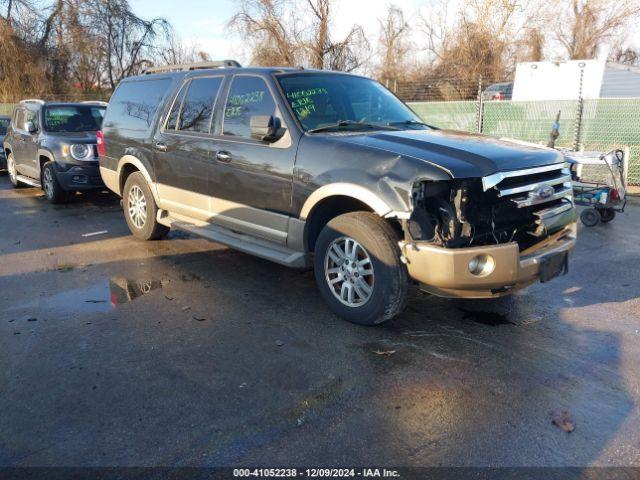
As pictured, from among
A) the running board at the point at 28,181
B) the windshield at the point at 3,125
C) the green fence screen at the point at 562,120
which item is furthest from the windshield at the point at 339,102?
the windshield at the point at 3,125

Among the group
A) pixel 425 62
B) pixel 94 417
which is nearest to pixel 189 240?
pixel 94 417

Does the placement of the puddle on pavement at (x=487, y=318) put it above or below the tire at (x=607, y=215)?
below

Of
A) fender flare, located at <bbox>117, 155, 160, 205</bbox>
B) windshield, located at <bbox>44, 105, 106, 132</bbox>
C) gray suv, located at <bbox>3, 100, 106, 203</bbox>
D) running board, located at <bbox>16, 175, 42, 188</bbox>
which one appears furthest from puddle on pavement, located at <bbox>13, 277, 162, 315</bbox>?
running board, located at <bbox>16, 175, 42, 188</bbox>

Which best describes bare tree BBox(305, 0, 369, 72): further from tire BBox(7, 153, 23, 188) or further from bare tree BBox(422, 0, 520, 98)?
tire BBox(7, 153, 23, 188)

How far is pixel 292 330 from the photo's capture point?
4137 mm

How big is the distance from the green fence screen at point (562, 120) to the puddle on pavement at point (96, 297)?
27.8 ft

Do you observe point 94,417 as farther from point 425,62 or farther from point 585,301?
point 425,62

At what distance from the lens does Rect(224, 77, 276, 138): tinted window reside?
15.9ft

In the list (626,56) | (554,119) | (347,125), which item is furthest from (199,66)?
(626,56)

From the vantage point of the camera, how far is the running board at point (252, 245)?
179 inches

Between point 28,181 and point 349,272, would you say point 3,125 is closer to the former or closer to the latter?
point 28,181

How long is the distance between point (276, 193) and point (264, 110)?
819mm

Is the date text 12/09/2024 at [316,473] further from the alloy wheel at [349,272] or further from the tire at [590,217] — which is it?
the tire at [590,217]

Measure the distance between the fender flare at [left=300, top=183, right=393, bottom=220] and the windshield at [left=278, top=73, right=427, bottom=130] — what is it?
692mm
